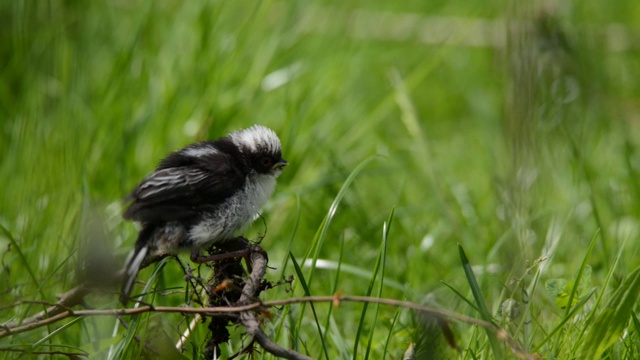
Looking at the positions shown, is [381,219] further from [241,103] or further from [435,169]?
[241,103]

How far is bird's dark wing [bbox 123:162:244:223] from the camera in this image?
273cm

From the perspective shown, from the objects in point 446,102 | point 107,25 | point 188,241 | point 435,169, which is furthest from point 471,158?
point 188,241

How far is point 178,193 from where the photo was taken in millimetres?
2754

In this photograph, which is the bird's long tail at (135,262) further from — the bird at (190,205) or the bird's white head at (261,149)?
the bird's white head at (261,149)

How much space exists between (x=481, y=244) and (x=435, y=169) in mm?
528

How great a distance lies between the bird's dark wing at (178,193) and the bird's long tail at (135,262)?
6cm

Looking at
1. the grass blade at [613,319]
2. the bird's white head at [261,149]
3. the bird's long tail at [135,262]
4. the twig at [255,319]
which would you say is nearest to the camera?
the twig at [255,319]

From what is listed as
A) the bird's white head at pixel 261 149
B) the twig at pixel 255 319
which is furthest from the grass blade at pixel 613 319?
the bird's white head at pixel 261 149

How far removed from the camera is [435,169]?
4.63 m

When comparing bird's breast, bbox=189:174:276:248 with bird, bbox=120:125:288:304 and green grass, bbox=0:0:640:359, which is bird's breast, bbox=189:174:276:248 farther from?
green grass, bbox=0:0:640:359

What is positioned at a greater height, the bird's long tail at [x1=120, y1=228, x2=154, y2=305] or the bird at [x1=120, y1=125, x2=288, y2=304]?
the bird at [x1=120, y1=125, x2=288, y2=304]

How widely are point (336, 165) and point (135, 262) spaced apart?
1.85 m

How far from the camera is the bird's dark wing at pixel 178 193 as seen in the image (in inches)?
107

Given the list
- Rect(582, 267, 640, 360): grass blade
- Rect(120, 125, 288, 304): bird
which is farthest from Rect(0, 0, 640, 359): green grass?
Rect(120, 125, 288, 304): bird
